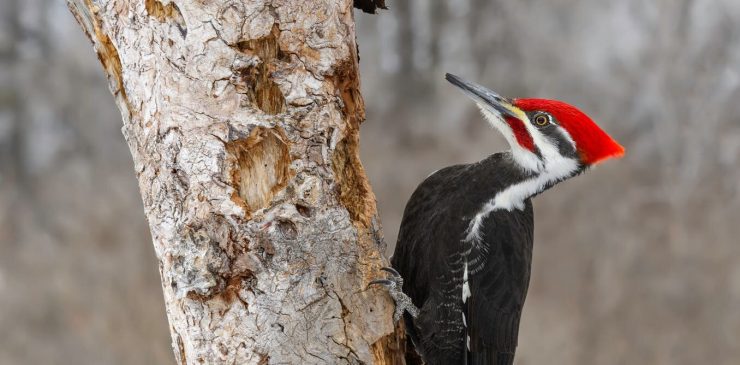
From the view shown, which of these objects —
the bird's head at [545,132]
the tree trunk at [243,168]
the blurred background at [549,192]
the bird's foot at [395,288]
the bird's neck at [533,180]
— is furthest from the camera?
the blurred background at [549,192]

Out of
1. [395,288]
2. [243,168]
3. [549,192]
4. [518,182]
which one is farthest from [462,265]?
[549,192]

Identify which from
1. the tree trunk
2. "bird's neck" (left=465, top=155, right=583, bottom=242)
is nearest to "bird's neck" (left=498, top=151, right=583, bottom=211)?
"bird's neck" (left=465, top=155, right=583, bottom=242)

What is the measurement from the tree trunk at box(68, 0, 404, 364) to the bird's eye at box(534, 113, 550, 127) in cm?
76

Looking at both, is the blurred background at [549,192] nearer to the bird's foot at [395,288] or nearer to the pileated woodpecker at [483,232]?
the pileated woodpecker at [483,232]

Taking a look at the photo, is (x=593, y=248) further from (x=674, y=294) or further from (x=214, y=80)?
(x=214, y=80)

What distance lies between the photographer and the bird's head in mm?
2426

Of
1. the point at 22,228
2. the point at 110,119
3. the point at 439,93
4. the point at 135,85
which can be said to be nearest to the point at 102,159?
the point at 110,119

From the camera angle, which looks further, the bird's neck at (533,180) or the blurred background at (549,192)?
the blurred background at (549,192)

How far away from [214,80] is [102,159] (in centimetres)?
283

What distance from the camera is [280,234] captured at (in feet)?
6.09

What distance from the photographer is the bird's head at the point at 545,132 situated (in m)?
2.43

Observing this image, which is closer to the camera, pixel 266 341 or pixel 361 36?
pixel 266 341

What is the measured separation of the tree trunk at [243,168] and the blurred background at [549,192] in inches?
90.5

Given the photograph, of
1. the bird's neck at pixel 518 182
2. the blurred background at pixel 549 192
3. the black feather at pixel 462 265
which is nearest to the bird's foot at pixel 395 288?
the black feather at pixel 462 265
